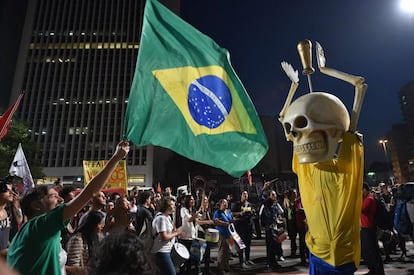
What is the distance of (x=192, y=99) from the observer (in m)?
3.89

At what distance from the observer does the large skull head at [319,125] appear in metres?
2.96

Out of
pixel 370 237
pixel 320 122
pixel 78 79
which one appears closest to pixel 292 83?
pixel 320 122

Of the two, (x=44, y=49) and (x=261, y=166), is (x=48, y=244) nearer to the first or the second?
(x=261, y=166)

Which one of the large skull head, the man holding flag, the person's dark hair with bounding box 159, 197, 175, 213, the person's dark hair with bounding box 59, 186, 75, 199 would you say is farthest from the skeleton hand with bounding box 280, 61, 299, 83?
the man holding flag

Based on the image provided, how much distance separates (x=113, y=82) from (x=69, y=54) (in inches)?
516

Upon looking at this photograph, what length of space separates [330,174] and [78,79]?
66.3 m

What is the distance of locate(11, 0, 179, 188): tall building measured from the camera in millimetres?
57094

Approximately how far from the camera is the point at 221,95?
3979 mm

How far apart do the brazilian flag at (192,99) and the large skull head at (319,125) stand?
754mm

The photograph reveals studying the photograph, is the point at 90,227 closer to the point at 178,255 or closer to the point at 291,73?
the point at 178,255

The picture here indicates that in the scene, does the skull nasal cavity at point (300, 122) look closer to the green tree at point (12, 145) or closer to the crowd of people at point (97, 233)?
the crowd of people at point (97, 233)

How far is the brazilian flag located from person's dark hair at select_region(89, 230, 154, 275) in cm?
221

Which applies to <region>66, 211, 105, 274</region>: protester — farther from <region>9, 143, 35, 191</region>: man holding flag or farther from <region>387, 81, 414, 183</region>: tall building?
<region>387, 81, 414, 183</region>: tall building

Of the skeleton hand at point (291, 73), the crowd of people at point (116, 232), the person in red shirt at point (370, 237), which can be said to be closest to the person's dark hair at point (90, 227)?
the crowd of people at point (116, 232)
